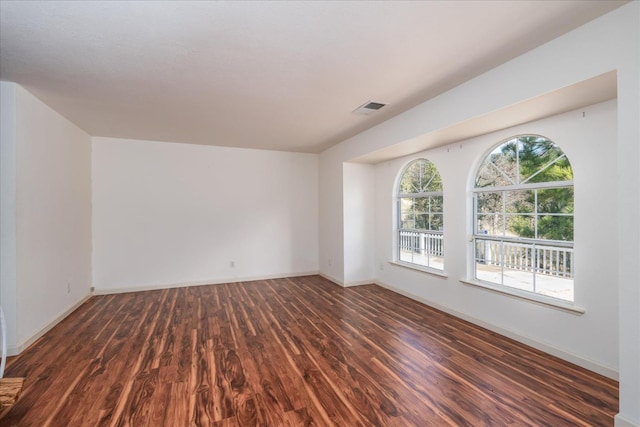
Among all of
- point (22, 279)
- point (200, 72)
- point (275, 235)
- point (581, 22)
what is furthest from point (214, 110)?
point (581, 22)

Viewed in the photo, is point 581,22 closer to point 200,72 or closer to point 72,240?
point 200,72

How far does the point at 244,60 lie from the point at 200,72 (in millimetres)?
511

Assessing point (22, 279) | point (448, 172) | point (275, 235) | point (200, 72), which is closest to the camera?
point (200, 72)

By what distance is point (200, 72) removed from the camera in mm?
2721

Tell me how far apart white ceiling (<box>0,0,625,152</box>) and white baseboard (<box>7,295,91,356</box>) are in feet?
8.67

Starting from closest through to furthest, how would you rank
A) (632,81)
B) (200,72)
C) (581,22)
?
1. (632,81)
2. (581,22)
3. (200,72)

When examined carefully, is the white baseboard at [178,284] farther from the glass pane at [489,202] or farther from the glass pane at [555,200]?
the glass pane at [555,200]

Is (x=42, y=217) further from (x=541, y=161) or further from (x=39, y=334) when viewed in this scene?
(x=541, y=161)

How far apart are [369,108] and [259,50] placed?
67.8 inches

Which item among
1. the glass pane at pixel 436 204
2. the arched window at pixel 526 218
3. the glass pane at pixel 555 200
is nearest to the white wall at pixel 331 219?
the glass pane at pixel 436 204

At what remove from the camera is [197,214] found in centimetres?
572

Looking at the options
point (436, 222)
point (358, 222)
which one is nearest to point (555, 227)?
point (436, 222)

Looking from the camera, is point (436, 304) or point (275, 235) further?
point (275, 235)

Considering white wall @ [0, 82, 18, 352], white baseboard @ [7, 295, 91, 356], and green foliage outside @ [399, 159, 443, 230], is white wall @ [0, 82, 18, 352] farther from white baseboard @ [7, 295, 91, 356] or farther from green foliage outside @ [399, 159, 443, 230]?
green foliage outside @ [399, 159, 443, 230]
